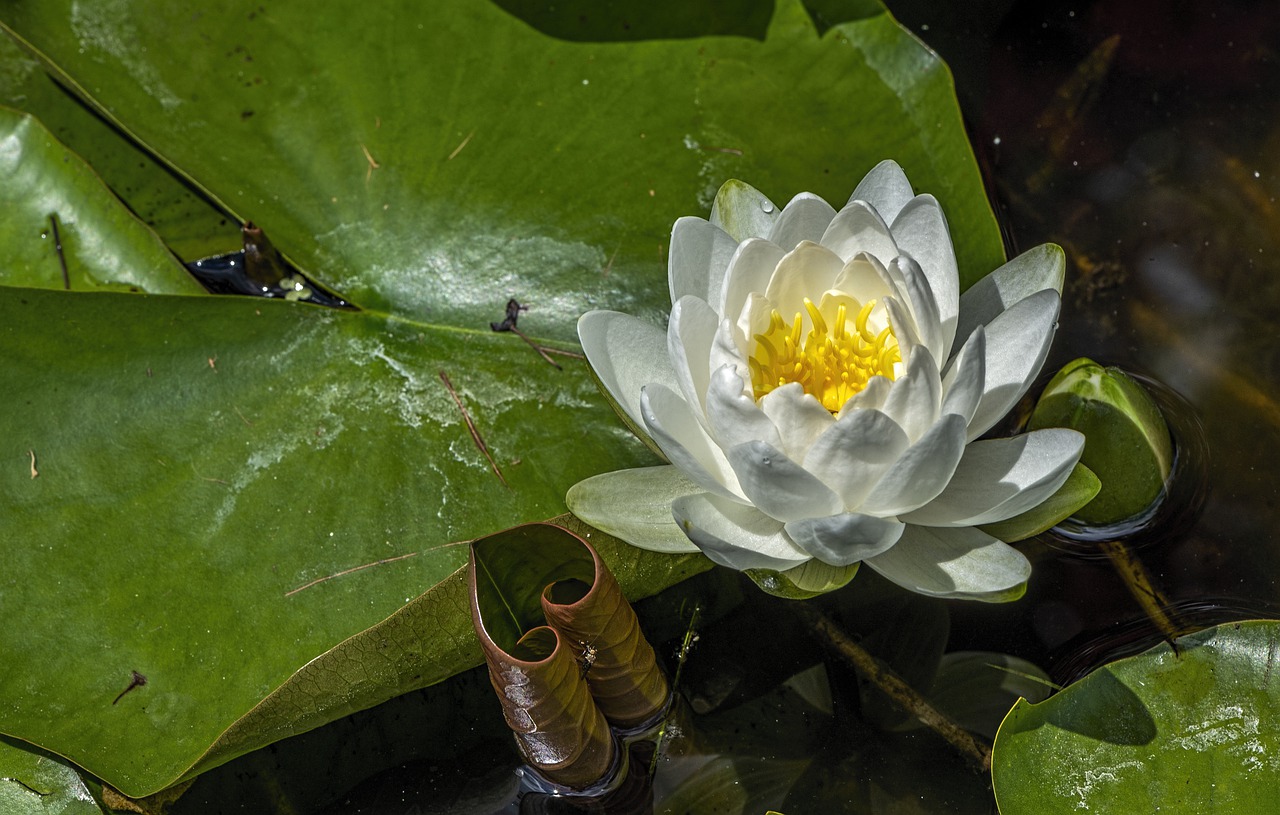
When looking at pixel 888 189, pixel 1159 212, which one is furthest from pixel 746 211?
pixel 1159 212

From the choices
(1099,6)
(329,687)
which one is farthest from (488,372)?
(1099,6)

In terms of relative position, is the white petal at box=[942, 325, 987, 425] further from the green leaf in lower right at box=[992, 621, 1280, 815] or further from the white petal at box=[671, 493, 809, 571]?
the green leaf in lower right at box=[992, 621, 1280, 815]

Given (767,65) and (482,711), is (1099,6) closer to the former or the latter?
(767,65)

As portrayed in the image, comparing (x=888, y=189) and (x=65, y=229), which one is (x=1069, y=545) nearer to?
(x=888, y=189)

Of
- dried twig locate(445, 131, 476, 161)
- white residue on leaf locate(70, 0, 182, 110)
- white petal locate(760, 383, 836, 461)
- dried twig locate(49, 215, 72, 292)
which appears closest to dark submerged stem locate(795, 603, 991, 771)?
white petal locate(760, 383, 836, 461)

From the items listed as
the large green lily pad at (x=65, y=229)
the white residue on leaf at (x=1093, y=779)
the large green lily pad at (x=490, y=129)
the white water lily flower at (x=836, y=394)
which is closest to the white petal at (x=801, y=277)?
the white water lily flower at (x=836, y=394)
